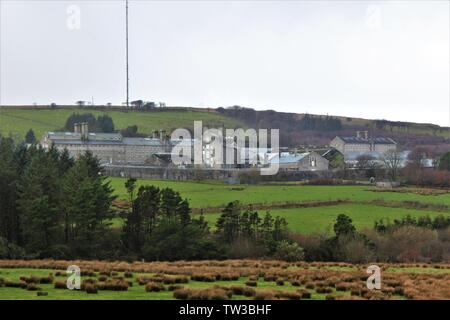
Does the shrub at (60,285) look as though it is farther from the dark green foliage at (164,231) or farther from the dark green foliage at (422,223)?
the dark green foliage at (422,223)

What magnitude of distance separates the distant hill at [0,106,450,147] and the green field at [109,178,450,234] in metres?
83.5

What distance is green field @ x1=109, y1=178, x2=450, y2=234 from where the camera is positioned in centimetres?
5647

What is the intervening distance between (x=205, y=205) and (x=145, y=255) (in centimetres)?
1982

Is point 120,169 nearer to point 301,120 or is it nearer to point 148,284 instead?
point 148,284

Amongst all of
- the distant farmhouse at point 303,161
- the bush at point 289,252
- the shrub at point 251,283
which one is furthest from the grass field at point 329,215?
the distant farmhouse at point 303,161

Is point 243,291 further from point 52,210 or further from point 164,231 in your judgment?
point 52,210

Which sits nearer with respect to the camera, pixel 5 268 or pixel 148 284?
pixel 148 284

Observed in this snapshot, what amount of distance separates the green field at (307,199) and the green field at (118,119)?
272 feet

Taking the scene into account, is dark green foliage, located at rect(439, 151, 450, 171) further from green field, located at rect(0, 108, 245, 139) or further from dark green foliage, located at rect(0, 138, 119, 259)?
green field, located at rect(0, 108, 245, 139)

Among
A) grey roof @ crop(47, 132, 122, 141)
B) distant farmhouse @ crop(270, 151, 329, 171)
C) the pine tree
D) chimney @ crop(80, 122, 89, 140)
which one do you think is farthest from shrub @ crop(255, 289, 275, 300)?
grey roof @ crop(47, 132, 122, 141)
